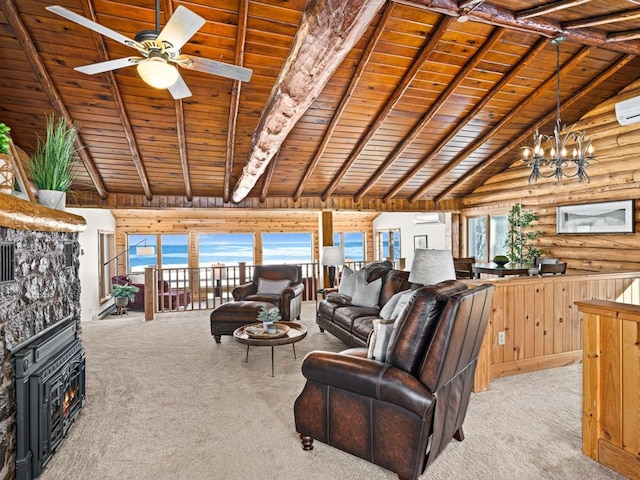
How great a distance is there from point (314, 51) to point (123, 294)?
23.9ft

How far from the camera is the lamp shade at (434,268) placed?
3070mm

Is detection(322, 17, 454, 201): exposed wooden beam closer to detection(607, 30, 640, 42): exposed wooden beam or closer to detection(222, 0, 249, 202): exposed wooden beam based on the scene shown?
detection(607, 30, 640, 42): exposed wooden beam

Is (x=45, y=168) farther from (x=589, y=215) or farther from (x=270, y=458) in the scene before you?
(x=589, y=215)

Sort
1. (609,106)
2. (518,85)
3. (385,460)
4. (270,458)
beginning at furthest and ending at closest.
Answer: (609,106) → (518,85) → (270,458) → (385,460)

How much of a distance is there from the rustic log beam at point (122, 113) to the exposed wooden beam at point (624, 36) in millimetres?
5341

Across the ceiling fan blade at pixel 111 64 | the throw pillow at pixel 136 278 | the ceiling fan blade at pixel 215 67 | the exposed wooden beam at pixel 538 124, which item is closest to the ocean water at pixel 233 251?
the throw pillow at pixel 136 278

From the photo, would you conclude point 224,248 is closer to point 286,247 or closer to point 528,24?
point 286,247

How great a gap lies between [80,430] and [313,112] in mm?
4414

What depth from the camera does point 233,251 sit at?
36.5ft

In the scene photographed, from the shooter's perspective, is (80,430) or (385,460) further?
(80,430)

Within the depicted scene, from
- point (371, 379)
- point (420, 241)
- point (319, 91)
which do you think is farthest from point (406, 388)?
point (420, 241)

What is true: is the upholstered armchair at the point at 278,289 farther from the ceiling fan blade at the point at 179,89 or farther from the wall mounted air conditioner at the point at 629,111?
the wall mounted air conditioner at the point at 629,111

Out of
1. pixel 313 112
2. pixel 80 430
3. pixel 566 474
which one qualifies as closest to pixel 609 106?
pixel 313 112

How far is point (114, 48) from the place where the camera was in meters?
3.87
